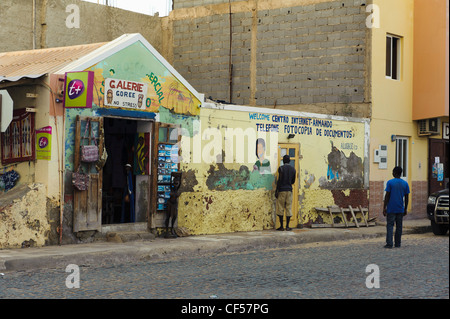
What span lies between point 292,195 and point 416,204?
6.18 m

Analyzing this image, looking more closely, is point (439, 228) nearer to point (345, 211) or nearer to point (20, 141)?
point (345, 211)

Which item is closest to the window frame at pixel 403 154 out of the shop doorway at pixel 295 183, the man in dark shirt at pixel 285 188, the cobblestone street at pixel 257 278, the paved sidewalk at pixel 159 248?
the paved sidewalk at pixel 159 248

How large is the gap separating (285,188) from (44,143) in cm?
633

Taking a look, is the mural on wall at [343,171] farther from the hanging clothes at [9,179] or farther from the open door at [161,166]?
the hanging clothes at [9,179]

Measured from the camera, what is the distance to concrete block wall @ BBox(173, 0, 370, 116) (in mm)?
20359

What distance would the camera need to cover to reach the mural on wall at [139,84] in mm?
13820

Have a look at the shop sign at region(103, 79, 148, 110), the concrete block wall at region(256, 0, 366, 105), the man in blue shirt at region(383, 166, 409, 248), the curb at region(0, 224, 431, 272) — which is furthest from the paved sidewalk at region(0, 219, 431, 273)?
the concrete block wall at region(256, 0, 366, 105)

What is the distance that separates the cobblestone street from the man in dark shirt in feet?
11.7

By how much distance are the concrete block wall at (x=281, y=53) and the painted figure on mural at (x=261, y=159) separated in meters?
4.13

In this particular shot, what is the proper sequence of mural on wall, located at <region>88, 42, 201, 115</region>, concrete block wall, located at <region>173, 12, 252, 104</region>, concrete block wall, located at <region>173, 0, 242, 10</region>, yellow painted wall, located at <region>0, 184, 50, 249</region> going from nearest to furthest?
yellow painted wall, located at <region>0, 184, 50, 249</region>
mural on wall, located at <region>88, 42, 201, 115</region>
concrete block wall, located at <region>173, 12, 252, 104</region>
concrete block wall, located at <region>173, 0, 242, 10</region>

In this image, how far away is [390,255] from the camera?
1288 cm

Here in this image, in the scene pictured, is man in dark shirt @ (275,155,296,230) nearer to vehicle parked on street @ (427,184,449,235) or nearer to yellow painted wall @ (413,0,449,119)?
vehicle parked on street @ (427,184,449,235)

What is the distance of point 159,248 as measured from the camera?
1295 centimetres

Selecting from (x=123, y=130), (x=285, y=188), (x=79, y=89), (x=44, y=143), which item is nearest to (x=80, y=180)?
(x=44, y=143)
